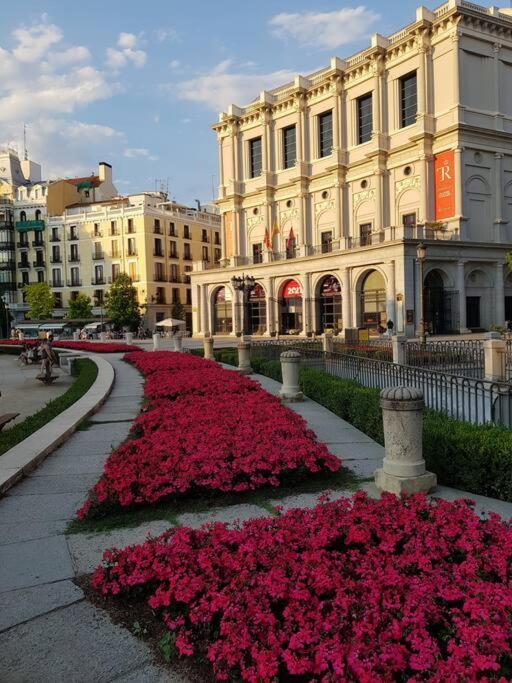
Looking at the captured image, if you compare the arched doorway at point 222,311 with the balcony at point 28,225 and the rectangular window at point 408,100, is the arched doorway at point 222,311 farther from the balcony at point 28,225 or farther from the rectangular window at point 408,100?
the balcony at point 28,225

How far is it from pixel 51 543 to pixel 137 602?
1.41 m

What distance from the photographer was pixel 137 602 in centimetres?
Result: 361

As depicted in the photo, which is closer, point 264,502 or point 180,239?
point 264,502

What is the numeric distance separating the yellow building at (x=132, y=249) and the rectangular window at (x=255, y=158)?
1649 cm

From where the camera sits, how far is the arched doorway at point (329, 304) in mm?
41719

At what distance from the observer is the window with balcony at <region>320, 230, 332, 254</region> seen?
45.1 m

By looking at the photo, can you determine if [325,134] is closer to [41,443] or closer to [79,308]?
[79,308]

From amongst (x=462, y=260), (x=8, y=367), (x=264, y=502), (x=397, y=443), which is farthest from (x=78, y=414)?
(x=462, y=260)

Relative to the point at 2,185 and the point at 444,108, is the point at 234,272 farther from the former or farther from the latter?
the point at 2,185

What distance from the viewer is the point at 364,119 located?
43.3 meters

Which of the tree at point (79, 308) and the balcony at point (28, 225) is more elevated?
the balcony at point (28, 225)

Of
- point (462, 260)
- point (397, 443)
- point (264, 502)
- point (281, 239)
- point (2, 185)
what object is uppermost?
point (2, 185)

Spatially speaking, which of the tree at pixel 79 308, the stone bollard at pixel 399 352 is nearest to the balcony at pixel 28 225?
the tree at pixel 79 308

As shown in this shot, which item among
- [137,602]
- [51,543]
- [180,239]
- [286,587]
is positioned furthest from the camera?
[180,239]
